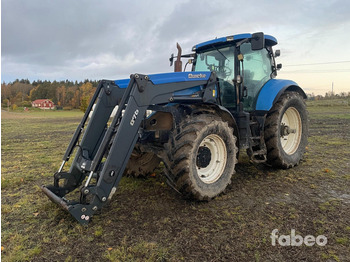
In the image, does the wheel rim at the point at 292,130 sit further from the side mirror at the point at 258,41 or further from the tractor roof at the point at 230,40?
the side mirror at the point at 258,41

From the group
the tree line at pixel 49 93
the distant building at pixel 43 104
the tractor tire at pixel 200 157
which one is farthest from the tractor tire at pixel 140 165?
the distant building at pixel 43 104

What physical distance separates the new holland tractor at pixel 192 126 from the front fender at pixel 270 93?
0.06 ft

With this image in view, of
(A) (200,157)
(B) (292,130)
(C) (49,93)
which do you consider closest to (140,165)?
(A) (200,157)

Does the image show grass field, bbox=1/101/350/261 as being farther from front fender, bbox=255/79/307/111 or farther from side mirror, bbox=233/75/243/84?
side mirror, bbox=233/75/243/84

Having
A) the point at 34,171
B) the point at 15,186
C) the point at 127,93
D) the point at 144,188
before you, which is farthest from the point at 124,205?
the point at 34,171

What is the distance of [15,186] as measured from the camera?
4.79 metres

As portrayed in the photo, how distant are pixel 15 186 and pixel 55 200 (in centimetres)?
208

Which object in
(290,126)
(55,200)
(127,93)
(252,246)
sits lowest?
(252,246)

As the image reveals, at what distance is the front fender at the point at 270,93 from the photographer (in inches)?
201

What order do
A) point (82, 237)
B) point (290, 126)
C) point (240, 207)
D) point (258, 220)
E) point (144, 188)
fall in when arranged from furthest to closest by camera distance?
point (290, 126), point (144, 188), point (240, 207), point (258, 220), point (82, 237)

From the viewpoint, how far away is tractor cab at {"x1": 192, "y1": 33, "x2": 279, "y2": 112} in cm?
502

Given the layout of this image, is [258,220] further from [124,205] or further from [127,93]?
[127,93]

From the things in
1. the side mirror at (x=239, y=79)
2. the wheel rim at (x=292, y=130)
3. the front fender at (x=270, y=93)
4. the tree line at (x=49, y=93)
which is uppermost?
the tree line at (x=49, y=93)

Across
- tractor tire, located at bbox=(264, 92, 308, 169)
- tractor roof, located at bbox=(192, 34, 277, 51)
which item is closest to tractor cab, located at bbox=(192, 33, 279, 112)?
tractor roof, located at bbox=(192, 34, 277, 51)
